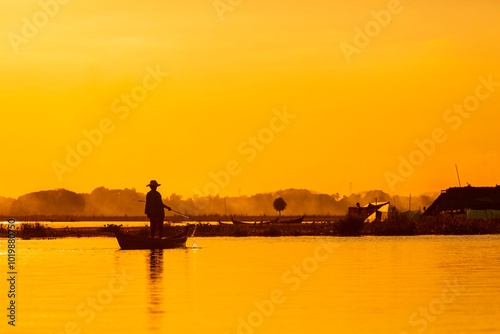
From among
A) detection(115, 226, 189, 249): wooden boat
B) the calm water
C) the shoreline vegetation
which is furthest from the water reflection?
the shoreline vegetation

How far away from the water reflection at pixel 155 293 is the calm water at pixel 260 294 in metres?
0.03

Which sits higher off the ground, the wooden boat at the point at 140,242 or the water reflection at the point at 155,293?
the wooden boat at the point at 140,242

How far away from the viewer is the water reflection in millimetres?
21683

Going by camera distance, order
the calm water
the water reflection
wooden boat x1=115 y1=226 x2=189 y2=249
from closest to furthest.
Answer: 1. the calm water
2. the water reflection
3. wooden boat x1=115 y1=226 x2=189 y2=249

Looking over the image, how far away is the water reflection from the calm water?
0.03m

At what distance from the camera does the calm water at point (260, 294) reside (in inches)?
→ 837

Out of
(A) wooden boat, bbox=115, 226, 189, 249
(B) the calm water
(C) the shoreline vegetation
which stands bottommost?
(B) the calm water

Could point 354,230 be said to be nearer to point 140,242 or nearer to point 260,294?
point 140,242

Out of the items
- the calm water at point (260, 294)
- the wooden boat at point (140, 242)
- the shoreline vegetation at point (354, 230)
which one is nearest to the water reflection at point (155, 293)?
the calm water at point (260, 294)

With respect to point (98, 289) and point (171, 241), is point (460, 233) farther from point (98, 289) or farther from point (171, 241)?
point (98, 289)

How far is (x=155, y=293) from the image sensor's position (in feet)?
91.6

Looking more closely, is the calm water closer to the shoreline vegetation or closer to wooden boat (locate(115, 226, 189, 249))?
wooden boat (locate(115, 226, 189, 249))

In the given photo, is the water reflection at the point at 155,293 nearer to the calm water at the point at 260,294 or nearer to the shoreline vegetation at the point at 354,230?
the calm water at the point at 260,294

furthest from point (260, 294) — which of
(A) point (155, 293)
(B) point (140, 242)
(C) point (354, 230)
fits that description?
(C) point (354, 230)
